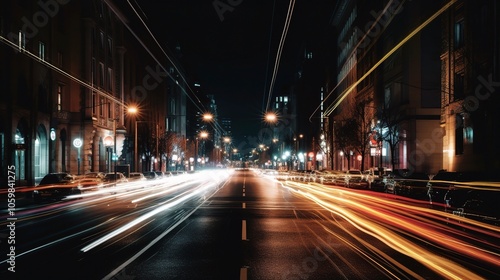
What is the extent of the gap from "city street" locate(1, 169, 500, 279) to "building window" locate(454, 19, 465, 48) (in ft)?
86.8

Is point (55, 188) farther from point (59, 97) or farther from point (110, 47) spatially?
point (110, 47)

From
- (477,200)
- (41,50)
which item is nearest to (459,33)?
(477,200)

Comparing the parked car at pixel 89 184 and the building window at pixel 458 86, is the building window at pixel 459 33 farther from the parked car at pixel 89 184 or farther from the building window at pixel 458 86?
the parked car at pixel 89 184

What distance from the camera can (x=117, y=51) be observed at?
68062 millimetres

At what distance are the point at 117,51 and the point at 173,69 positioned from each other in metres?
58.1

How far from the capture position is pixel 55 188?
30078 mm

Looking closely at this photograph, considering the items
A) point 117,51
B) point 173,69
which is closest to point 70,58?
point 117,51

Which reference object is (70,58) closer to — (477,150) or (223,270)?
(477,150)

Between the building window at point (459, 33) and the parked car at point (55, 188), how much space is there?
32526mm

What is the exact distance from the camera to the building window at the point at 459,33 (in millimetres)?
44125

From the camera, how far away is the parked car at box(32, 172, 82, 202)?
29250mm

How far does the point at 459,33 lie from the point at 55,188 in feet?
113

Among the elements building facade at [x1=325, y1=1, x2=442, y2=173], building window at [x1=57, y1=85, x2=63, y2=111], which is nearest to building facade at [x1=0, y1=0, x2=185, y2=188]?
building window at [x1=57, y1=85, x2=63, y2=111]

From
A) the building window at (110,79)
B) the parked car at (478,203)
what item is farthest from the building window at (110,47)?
the parked car at (478,203)
